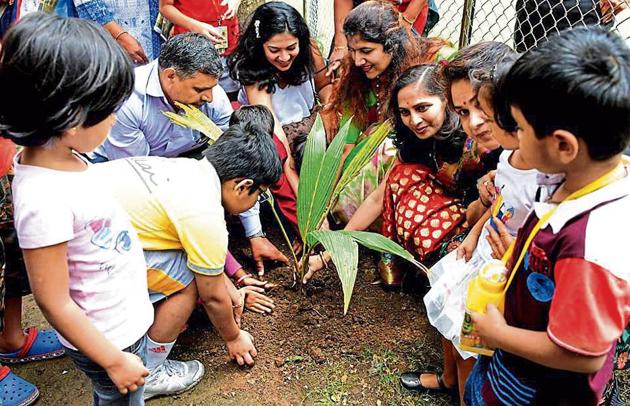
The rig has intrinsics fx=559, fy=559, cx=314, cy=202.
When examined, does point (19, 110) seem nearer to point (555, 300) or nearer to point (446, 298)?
point (555, 300)

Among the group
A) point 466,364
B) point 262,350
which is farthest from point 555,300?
point 262,350

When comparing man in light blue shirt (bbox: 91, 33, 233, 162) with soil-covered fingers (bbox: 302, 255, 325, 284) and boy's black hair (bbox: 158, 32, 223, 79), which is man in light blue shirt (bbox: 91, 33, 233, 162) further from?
soil-covered fingers (bbox: 302, 255, 325, 284)

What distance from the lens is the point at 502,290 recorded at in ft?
3.71

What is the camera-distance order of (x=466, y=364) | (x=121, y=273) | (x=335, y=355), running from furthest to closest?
(x=335, y=355)
(x=466, y=364)
(x=121, y=273)

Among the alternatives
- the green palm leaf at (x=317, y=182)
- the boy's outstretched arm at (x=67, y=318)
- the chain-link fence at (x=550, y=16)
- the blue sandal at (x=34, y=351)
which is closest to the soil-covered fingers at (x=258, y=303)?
the green palm leaf at (x=317, y=182)

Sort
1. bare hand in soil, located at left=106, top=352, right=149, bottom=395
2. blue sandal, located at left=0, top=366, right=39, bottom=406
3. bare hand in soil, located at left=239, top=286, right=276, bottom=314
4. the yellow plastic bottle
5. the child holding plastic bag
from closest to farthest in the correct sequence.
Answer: the yellow plastic bottle → bare hand in soil, located at left=106, top=352, right=149, bottom=395 → the child holding plastic bag → blue sandal, located at left=0, top=366, right=39, bottom=406 → bare hand in soil, located at left=239, top=286, right=276, bottom=314

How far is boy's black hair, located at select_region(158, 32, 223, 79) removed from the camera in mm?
2326

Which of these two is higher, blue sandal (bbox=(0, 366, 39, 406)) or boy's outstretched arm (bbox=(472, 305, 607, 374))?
boy's outstretched arm (bbox=(472, 305, 607, 374))

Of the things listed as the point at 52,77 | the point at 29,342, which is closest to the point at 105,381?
the point at 52,77

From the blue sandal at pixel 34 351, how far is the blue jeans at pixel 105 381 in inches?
27.7

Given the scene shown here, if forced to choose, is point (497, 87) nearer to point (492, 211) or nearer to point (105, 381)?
point (492, 211)

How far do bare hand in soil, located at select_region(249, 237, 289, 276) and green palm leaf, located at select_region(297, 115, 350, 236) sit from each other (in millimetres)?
393

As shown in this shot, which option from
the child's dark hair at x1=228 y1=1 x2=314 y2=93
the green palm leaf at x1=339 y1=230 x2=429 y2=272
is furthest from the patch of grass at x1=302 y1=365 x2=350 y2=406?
the child's dark hair at x1=228 y1=1 x2=314 y2=93

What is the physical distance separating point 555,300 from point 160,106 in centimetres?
201
